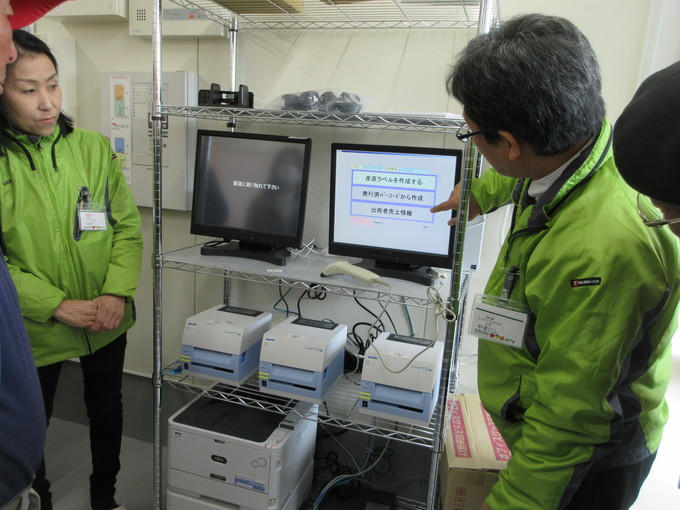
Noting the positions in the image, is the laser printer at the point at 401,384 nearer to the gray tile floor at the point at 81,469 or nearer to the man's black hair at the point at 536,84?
the man's black hair at the point at 536,84

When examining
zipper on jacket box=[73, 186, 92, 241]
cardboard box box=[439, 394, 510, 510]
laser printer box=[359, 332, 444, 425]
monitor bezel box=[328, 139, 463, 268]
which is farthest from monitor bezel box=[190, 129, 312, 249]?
cardboard box box=[439, 394, 510, 510]

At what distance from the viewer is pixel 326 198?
204cm

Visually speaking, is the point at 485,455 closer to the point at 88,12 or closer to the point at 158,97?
the point at 158,97

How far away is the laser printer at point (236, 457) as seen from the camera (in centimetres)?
165

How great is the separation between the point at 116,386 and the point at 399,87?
1.60m

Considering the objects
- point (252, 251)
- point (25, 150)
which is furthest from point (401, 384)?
point (25, 150)

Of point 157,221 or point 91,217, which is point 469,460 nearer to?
point 157,221

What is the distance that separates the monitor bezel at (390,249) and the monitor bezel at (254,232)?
0.34ft

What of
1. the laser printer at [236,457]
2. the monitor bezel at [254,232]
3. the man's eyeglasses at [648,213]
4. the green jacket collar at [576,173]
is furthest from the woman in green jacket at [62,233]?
the man's eyeglasses at [648,213]

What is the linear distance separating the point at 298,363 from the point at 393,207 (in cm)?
63

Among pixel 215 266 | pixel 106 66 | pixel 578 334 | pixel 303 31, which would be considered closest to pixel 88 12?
pixel 106 66

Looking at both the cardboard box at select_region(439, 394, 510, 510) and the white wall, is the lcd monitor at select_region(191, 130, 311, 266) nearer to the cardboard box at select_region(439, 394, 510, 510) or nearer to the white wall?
the white wall

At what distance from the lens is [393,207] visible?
171 cm

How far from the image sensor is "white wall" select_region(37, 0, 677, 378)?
5.50 ft
